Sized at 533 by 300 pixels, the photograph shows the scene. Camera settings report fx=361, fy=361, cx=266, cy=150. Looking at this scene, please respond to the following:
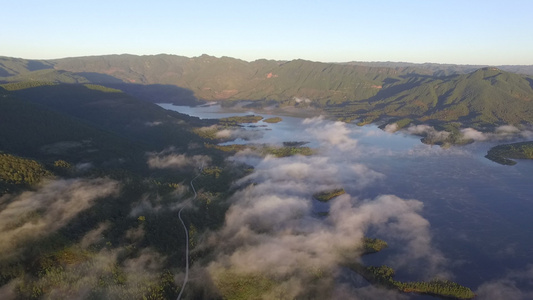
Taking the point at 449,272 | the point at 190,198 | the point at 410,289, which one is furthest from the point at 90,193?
the point at 449,272

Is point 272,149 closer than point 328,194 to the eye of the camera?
No

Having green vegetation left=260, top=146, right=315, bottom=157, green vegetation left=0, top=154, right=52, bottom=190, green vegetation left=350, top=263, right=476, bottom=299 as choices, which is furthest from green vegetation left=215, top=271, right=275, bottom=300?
green vegetation left=260, top=146, right=315, bottom=157

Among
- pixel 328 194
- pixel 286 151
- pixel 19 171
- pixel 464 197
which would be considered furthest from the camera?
pixel 286 151

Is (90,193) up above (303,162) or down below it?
above

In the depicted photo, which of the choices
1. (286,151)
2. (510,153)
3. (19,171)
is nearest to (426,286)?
(19,171)

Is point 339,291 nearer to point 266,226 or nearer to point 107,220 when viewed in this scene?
point 266,226

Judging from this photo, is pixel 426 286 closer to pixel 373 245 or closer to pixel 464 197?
pixel 373 245
